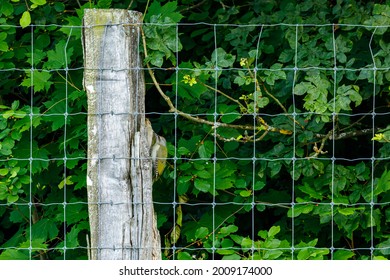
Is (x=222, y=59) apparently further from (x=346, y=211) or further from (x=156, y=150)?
(x=346, y=211)

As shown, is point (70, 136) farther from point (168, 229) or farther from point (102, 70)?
point (102, 70)

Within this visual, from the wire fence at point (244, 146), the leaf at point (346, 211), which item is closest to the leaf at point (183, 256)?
the wire fence at point (244, 146)

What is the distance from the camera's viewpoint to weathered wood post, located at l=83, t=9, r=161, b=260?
3568 mm

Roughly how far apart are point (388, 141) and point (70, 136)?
1509mm

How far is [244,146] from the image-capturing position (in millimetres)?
4777

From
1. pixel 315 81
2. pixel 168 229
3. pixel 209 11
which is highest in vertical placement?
pixel 209 11

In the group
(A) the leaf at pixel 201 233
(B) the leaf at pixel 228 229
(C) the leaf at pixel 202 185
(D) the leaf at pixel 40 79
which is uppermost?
(D) the leaf at pixel 40 79

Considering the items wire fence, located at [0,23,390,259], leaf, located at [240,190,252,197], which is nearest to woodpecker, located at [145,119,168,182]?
wire fence, located at [0,23,390,259]

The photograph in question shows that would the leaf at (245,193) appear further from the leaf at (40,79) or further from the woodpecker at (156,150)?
the leaf at (40,79)

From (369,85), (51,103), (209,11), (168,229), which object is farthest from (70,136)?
(369,85)

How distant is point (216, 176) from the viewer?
4.32m

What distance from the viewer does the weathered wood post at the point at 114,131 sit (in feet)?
11.7

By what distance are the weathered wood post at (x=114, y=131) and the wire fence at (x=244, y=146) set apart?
37cm

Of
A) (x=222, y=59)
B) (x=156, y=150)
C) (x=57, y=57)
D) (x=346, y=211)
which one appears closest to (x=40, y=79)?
(x=57, y=57)
